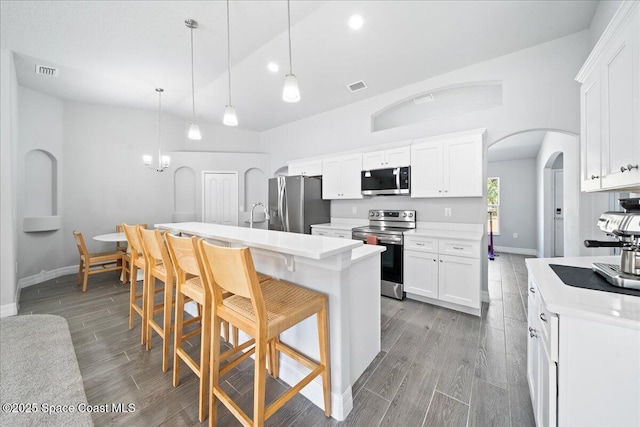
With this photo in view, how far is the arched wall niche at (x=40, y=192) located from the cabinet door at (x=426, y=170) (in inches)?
240

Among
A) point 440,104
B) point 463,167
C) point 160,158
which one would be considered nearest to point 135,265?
point 160,158

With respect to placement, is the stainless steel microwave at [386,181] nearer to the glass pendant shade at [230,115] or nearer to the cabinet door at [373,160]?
the cabinet door at [373,160]

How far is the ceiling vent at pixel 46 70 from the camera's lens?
340cm

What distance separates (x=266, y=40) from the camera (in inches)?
115

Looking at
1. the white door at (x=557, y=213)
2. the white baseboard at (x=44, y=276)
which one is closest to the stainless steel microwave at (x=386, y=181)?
the white door at (x=557, y=213)

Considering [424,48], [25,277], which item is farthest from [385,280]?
[25,277]

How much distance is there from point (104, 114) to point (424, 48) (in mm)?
5913

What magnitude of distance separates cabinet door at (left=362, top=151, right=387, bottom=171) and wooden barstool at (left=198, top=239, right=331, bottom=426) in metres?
2.74

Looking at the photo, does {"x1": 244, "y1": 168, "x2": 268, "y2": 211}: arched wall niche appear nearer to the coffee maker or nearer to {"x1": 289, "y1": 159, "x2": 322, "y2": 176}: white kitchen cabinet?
{"x1": 289, "y1": 159, "x2": 322, "y2": 176}: white kitchen cabinet

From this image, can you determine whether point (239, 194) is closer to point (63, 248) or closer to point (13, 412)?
point (63, 248)

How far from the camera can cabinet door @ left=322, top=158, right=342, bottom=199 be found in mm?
4344

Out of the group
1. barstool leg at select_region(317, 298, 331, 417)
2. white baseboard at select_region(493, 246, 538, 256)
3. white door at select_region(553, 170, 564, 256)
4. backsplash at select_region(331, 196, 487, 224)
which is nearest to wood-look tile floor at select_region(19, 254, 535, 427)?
barstool leg at select_region(317, 298, 331, 417)

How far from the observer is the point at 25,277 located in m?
3.93

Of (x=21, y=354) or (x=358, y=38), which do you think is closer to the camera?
(x=21, y=354)
